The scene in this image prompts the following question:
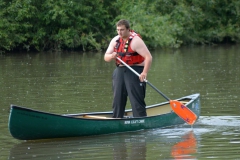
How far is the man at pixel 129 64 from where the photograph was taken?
9.08 m

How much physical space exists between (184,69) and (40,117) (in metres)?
11.5

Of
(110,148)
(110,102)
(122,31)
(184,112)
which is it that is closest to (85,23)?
(110,102)

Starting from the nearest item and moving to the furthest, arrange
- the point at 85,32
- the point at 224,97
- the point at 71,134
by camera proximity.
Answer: the point at 71,134
the point at 224,97
the point at 85,32

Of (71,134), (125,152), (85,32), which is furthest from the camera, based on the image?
(85,32)

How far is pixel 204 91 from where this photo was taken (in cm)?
1393

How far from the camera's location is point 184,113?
31.8 ft

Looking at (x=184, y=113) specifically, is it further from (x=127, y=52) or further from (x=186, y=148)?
(x=186, y=148)

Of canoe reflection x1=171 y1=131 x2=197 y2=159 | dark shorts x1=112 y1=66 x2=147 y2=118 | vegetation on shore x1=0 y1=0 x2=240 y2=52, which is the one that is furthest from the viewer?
vegetation on shore x1=0 y1=0 x2=240 y2=52

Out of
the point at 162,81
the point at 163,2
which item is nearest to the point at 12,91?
the point at 162,81

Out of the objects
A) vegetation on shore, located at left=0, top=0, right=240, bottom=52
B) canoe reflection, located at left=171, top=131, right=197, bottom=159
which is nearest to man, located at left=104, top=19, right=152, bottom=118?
canoe reflection, located at left=171, top=131, right=197, bottom=159

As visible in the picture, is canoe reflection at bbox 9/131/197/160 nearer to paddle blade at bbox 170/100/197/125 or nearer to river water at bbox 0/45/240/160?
river water at bbox 0/45/240/160

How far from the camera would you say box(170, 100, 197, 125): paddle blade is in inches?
381

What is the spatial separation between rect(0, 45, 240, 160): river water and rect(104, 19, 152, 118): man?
47 cm

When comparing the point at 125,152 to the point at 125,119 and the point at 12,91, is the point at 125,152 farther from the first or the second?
the point at 12,91
